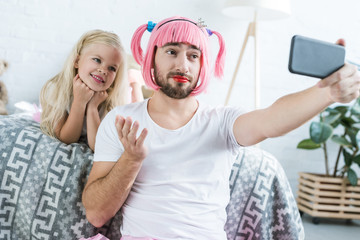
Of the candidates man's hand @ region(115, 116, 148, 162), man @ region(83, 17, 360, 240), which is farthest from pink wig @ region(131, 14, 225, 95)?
man's hand @ region(115, 116, 148, 162)

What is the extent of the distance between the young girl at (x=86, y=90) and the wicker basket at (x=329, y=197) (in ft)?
5.61

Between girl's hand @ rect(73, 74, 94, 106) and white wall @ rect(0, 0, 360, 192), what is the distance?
1.60 meters

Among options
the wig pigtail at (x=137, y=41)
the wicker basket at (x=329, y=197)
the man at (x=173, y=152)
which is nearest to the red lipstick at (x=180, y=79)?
the man at (x=173, y=152)

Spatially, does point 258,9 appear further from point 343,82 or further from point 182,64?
point 343,82

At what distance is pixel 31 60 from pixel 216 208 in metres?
2.26

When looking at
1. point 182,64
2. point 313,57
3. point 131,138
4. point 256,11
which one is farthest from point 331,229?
point 313,57

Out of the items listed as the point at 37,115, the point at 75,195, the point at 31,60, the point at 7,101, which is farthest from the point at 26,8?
the point at 75,195

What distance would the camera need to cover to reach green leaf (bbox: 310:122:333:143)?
2.72m

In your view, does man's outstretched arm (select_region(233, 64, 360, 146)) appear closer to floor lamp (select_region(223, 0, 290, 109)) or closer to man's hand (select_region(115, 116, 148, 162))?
man's hand (select_region(115, 116, 148, 162))

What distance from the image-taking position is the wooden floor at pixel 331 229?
2.57 m

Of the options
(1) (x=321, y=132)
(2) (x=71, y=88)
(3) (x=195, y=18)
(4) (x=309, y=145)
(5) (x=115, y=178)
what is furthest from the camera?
(3) (x=195, y=18)

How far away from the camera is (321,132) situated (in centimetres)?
273

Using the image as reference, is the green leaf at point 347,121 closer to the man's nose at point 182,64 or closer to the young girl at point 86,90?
the young girl at point 86,90

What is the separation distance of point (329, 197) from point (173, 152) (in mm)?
2031
